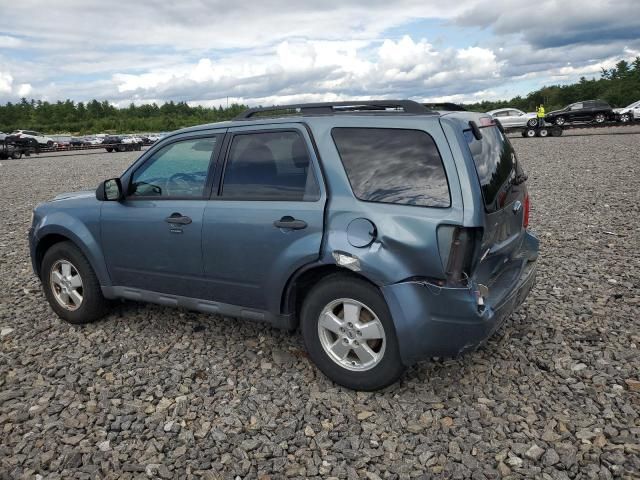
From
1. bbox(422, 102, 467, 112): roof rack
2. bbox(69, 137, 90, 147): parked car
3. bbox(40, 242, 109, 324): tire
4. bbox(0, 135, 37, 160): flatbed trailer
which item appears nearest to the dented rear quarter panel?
bbox(422, 102, 467, 112): roof rack

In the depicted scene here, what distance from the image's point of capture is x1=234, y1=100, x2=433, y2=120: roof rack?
12.3ft

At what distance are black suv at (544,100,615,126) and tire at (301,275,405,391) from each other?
33.5 metres

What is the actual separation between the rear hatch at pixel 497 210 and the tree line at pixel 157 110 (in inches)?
2135

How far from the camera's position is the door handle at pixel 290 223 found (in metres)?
3.67

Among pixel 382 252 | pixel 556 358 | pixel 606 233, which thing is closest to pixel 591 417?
pixel 556 358

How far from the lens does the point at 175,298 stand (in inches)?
175

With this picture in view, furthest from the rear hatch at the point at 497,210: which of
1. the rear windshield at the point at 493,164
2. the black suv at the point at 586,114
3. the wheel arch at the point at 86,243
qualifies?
the black suv at the point at 586,114

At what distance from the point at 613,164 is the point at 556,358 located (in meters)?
13.1

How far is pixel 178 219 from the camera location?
4.24m

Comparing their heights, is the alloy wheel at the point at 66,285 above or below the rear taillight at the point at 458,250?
below

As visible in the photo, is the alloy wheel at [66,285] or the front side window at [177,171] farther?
the alloy wheel at [66,285]

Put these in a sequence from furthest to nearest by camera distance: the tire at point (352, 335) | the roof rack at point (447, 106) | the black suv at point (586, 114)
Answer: the black suv at point (586, 114), the roof rack at point (447, 106), the tire at point (352, 335)

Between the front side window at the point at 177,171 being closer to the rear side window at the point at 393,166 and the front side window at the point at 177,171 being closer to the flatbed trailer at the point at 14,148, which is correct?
the rear side window at the point at 393,166

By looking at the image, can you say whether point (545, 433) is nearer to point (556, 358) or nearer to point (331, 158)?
point (556, 358)
